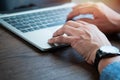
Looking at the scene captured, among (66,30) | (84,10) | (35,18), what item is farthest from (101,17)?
(35,18)

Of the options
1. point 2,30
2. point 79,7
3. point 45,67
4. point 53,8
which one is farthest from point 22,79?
point 53,8

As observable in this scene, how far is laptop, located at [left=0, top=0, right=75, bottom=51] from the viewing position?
40.1 inches

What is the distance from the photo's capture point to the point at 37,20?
116cm

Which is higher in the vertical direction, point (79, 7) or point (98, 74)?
point (79, 7)

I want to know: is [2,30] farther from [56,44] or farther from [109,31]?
[109,31]

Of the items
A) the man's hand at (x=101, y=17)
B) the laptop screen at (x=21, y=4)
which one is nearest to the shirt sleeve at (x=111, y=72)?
the man's hand at (x=101, y=17)

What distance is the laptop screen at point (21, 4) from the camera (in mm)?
1185

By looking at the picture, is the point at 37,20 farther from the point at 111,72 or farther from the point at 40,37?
the point at 111,72

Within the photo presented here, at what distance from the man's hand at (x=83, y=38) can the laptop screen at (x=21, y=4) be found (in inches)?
12.7

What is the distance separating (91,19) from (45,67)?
366 mm

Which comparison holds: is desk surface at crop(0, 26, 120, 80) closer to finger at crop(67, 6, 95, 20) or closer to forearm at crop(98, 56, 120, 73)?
forearm at crop(98, 56, 120, 73)

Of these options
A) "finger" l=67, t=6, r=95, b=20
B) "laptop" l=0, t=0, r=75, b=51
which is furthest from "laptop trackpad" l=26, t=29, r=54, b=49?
"finger" l=67, t=6, r=95, b=20

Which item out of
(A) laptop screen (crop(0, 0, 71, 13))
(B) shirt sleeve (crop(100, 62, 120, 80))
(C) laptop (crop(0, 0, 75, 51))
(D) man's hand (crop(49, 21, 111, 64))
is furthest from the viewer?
(A) laptop screen (crop(0, 0, 71, 13))

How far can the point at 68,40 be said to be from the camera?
945 mm
